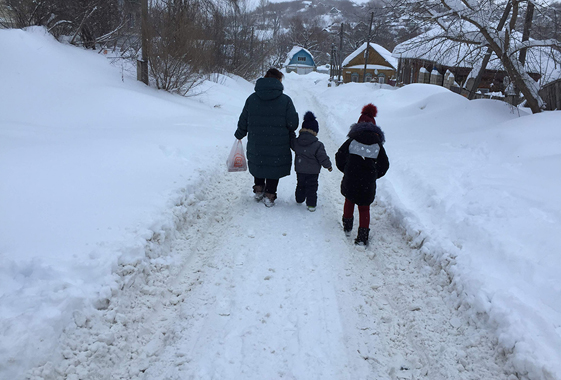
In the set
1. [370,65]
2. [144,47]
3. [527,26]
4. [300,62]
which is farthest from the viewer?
[300,62]

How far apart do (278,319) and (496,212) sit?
9.68ft

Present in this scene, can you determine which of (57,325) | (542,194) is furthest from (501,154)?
(57,325)

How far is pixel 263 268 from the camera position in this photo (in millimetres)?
3828

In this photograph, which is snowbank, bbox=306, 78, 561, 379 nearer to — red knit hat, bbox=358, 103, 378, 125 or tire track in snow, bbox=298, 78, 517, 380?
tire track in snow, bbox=298, 78, 517, 380

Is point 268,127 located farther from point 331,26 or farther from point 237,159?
point 331,26

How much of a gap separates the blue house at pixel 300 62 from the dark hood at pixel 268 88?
2782 inches

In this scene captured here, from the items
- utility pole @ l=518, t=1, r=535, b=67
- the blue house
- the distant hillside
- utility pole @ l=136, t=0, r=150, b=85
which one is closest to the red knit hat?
the distant hillside

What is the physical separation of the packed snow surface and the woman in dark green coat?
1.85 ft

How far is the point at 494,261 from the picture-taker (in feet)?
11.7

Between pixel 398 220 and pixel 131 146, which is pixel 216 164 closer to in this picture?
pixel 131 146

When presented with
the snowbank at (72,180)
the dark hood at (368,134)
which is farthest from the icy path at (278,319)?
the dark hood at (368,134)

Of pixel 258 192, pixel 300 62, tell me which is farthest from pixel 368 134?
pixel 300 62

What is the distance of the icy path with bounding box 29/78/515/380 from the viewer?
8.65 ft

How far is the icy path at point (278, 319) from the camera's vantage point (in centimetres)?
264
